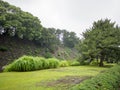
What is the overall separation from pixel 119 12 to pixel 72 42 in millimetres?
38921

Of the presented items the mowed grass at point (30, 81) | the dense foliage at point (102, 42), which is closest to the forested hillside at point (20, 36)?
the dense foliage at point (102, 42)

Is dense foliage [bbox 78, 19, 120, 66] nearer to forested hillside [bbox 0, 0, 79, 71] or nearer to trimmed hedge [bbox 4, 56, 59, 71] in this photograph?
trimmed hedge [bbox 4, 56, 59, 71]

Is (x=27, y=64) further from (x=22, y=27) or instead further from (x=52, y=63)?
(x=22, y=27)

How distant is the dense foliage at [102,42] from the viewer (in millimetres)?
17047

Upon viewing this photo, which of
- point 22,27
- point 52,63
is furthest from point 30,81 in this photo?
point 22,27

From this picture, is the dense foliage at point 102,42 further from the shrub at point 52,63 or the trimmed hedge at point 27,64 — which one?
the trimmed hedge at point 27,64

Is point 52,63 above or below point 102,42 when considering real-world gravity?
below

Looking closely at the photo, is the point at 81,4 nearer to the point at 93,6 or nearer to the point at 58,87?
the point at 93,6

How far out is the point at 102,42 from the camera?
56.1 feet

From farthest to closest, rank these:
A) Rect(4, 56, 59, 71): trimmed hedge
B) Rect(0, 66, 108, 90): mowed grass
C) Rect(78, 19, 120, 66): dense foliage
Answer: Rect(78, 19, 120, 66): dense foliage
Rect(4, 56, 59, 71): trimmed hedge
Rect(0, 66, 108, 90): mowed grass

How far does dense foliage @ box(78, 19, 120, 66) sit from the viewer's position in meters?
17.0

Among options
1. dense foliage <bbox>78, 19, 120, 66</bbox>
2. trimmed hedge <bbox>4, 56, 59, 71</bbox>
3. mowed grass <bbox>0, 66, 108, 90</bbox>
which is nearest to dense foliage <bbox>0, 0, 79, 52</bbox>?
dense foliage <bbox>78, 19, 120, 66</bbox>

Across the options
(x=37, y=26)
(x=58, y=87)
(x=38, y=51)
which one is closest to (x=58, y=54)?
(x=38, y=51)

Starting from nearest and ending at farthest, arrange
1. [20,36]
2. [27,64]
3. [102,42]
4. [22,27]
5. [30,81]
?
[30,81], [27,64], [102,42], [22,27], [20,36]
